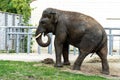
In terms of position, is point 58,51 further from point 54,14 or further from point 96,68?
point 96,68

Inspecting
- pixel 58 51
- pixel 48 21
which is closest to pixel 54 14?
pixel 48 21

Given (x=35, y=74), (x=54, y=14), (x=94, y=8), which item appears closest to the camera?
(x=35, y=74)

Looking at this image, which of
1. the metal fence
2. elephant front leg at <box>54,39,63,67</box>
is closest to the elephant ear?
elephant front leg at <box>54,39,63,67</box>

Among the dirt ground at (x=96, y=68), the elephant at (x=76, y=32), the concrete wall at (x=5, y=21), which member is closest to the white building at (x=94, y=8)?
the concrete wall at (x=5, y=21)

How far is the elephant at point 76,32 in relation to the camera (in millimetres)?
11414

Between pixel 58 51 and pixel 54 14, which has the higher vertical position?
pixel 54 14

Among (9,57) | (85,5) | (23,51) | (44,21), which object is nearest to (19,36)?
(23,51)

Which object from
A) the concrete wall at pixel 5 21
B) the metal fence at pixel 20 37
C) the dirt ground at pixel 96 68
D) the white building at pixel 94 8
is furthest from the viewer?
the white building at pixel 94 8

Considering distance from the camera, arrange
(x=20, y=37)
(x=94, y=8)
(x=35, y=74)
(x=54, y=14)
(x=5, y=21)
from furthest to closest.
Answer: (x=94, y=8), (x=5, y=21), (x=20, y=37), (x=54, y=14), (x=35, y=74)

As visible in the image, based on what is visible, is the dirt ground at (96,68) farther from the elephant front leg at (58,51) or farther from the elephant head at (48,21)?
the elephant head at (48,21)

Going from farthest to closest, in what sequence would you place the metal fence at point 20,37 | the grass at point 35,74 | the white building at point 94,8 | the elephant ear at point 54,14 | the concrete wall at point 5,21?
the white building at point 94,8, the concrete wall at point 5,21, the metal fence at point 20,37, the elephant ear at point 54,14, the grass at point 35,74

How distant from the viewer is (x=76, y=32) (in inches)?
452

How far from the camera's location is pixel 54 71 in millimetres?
10711

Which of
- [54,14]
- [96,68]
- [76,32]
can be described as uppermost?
[54,14]
